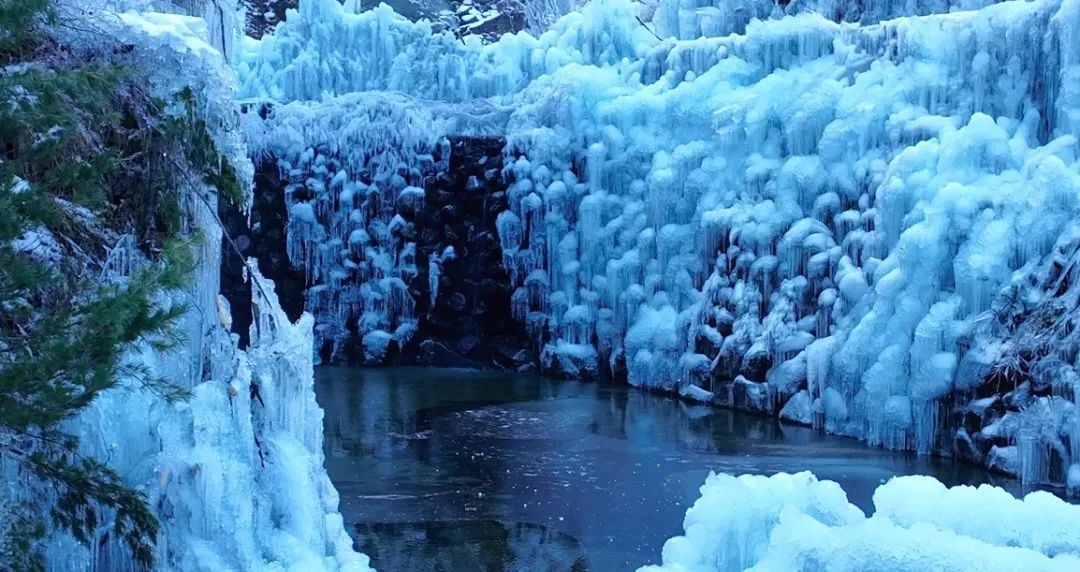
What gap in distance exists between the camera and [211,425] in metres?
4.63

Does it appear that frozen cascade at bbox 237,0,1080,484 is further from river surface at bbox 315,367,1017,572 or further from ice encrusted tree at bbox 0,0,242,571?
ice encrusted tree at bbox 0,0,242,571

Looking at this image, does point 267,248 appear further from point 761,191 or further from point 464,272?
point 761,191

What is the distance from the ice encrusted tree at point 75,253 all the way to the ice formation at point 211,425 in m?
0.09

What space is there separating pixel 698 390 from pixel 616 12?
5.01m

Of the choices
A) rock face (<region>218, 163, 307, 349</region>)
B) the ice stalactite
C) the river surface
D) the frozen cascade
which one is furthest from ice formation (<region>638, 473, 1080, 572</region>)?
rock face (<region>218, 163, 307, 349</region>)

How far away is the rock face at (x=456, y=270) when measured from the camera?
1484 cm

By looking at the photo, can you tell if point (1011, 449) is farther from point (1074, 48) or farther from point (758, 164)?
point (758, 164)

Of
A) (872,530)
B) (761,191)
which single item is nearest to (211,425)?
(872,530)

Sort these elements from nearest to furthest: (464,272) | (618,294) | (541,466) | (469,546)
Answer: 1. (469,546)
2. (541,466)
3. (618,294)
4. (464,272)

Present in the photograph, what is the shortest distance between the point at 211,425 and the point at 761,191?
8264 millimetres

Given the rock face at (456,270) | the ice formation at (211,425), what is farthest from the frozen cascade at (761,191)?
the ice formation at (211,425)

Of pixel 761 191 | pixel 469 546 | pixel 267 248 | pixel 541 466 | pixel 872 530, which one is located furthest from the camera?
pixel 267 248

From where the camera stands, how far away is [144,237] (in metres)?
4.99

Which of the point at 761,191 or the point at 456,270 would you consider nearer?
the point at 761,191
